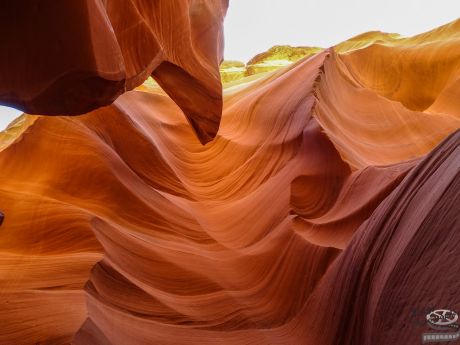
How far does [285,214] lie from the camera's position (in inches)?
175

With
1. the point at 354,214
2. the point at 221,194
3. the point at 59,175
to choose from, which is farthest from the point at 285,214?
the point at 59,175

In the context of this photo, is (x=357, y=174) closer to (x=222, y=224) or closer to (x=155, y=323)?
(x=222, y=224)

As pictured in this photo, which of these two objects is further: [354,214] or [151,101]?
[151,101]

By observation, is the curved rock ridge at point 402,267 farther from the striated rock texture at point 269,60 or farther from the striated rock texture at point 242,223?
the striated rock texture at point 269,60

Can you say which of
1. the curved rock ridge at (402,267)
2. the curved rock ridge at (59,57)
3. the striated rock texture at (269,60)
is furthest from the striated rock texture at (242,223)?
the striated rock texture at (269,60)

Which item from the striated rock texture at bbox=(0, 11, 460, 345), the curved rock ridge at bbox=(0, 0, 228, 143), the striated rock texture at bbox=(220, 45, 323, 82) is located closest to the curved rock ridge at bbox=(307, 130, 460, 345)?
the striated rock texture at bbox=(0, 11, 460, 345)

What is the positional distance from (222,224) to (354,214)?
1.44 m

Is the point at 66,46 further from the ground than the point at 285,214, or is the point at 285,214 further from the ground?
the point at 66,46
